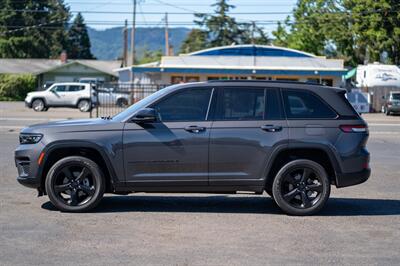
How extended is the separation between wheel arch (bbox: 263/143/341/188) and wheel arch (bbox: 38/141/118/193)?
6.59ft

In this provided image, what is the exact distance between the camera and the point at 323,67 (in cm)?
5125

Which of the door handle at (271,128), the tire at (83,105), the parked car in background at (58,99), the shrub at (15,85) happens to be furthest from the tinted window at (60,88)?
the door handle at (271,128)

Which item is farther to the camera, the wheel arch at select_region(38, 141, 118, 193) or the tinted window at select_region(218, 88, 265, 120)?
the tinted window at select_region(218, 88, 265, 120)

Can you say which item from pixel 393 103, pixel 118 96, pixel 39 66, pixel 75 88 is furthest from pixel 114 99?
pixel 39 66

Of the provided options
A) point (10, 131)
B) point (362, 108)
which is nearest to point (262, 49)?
point (362, 108)

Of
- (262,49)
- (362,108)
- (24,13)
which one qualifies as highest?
(24,13)

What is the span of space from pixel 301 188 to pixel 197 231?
5.66 feet

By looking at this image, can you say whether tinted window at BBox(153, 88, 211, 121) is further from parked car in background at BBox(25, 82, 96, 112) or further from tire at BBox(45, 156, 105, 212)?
parked car in background at BBox(25, 82, 96, 112)

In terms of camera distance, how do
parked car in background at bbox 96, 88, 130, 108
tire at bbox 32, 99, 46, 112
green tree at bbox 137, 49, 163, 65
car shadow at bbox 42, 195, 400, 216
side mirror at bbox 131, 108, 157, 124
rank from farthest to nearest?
1. green tree at bbox 137, 49, 163, 65
2. tire at bbox 32, 99, 46, 112
3. parked car in background at bbox 96, 88, 130, 108
4. car shadow at bbox 42, 195, 400, 216
5. side mirror at bbox 131, 108, 157, 124

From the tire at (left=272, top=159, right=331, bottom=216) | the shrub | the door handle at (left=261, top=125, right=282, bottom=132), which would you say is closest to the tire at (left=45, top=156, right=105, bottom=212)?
the door handle at (left=261, top=125, right=282, bottom=132)

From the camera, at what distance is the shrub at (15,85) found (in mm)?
64125

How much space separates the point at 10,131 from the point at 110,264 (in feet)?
56.8

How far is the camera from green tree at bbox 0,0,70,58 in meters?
91.1

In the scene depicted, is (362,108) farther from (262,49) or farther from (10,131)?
(10,131)
